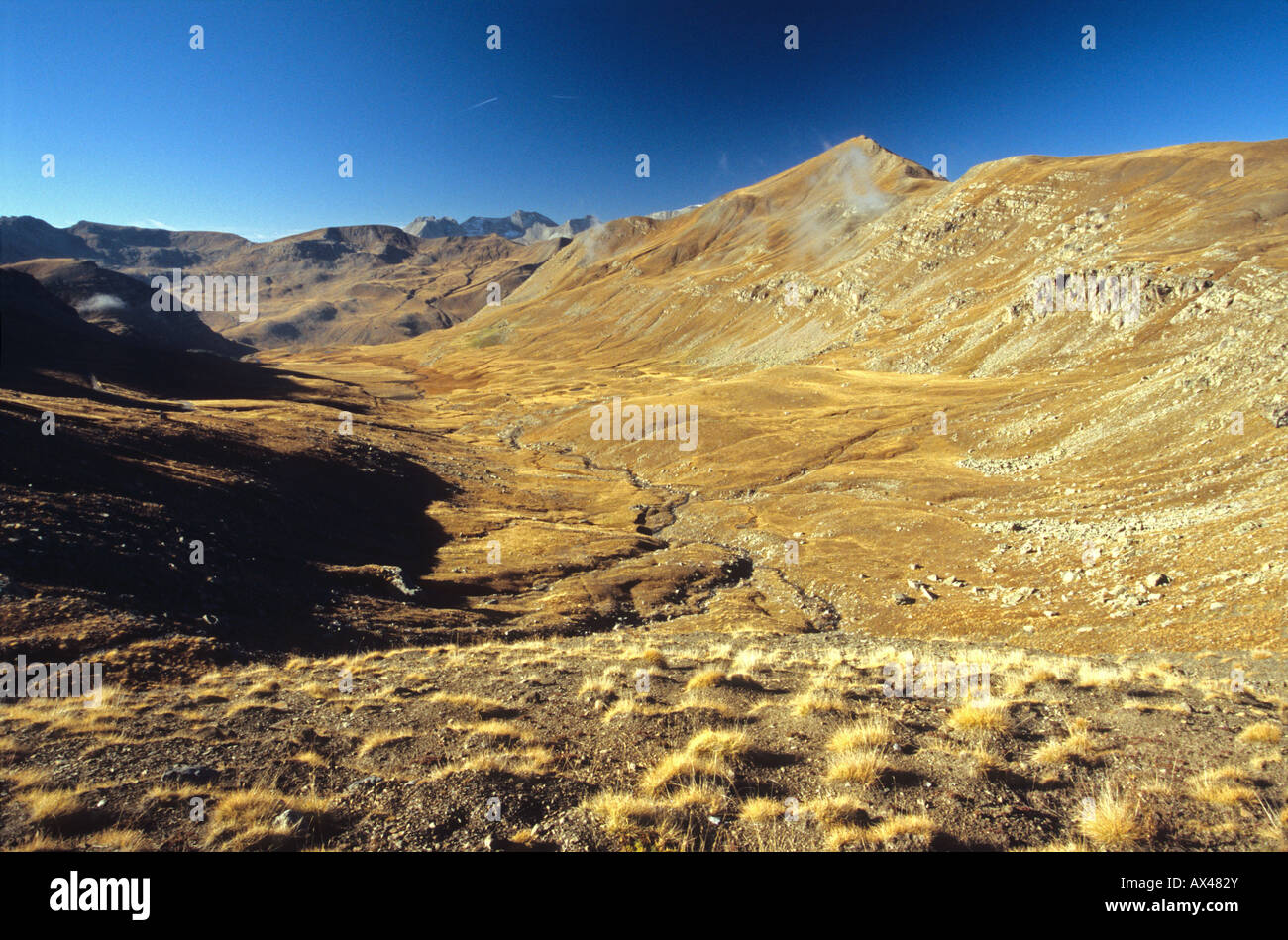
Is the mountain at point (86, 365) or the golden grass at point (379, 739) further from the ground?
the mountain at point (86, 365)

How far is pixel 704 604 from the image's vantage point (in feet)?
91.6

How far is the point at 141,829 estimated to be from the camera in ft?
20.1

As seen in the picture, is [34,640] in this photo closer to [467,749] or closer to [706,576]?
[467,749]

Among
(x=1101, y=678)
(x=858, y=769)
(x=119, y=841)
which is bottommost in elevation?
(x=1101, y=678)

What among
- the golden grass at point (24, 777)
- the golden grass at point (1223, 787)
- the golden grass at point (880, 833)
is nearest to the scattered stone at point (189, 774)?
the golden grass at point (24, 777)

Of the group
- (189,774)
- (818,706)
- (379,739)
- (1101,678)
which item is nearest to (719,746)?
(818,706)

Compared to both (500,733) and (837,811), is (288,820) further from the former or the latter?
(837,811)

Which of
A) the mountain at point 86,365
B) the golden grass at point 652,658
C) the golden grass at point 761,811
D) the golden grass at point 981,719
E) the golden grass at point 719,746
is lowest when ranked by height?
the golden grass at point 652,658

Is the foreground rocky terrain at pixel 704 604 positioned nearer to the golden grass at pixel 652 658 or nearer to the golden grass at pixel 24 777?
the golden grass at pixel 24 777

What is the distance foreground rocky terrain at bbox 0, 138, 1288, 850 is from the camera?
22.3ft

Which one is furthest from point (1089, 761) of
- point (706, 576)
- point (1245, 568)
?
point (706, 576)

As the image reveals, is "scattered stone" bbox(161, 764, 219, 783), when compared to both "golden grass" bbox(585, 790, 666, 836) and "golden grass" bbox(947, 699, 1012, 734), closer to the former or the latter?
"golden grass" bbox(585, 790, 666, 836)

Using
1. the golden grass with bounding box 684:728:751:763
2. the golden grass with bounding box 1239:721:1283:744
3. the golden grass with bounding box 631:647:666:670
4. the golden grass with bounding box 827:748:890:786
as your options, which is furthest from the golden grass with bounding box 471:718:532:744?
the golden grass with bounding box 1239:721:1283:744

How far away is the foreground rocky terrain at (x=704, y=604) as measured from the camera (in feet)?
22.3
